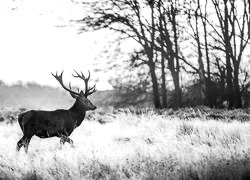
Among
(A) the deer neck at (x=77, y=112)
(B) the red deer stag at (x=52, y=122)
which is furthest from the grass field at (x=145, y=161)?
(A) the deer neck at (x=77, y=112)

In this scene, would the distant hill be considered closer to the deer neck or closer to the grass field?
the deer neck

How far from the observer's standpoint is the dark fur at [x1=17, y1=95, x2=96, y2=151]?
333 inches

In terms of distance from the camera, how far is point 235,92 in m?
17.0

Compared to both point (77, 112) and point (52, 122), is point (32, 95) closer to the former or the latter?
point (77, 112)

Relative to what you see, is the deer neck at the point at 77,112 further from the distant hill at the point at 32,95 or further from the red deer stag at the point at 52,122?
the distant hill at the point at 32,95

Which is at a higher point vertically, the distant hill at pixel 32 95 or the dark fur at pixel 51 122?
Result: the distant hill at pixel 32 95

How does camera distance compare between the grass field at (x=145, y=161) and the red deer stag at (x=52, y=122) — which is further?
the red deer stag at (x=52, y=122)

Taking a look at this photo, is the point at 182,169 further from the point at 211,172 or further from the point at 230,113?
the point at 230,113

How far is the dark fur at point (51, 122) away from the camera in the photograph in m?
8.45

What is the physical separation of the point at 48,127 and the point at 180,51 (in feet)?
45.2

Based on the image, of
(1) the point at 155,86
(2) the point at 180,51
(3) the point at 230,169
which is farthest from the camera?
(2) the point at 180,51

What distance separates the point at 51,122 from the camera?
8.80 meters

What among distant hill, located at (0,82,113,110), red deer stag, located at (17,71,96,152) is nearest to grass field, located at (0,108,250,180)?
red deer stag, located at (17,71,96,152)

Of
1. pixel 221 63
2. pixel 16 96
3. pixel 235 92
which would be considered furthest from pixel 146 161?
pixel 16 96
